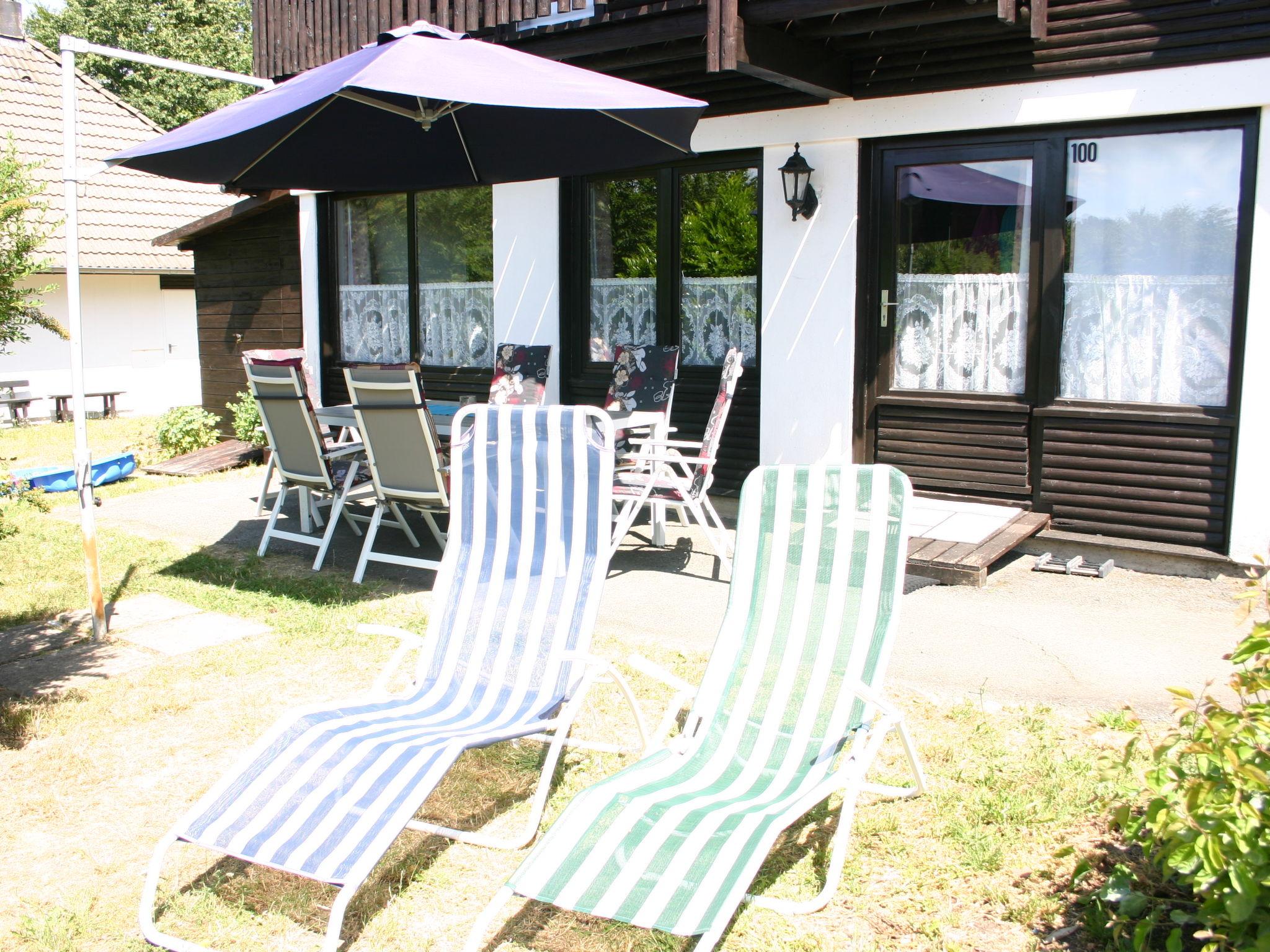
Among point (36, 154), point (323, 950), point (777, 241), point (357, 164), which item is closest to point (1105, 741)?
point (323, 950)

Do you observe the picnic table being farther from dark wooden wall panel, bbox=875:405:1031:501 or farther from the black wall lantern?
dark wooden wall panel, bbox=875:405:1031:501

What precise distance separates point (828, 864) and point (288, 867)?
4.68 ft

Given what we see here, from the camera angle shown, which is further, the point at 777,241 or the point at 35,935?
the point at 777,241

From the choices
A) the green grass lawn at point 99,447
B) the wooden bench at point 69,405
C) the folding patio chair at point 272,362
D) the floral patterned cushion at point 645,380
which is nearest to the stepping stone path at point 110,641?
the folding patio chair at point 272,362

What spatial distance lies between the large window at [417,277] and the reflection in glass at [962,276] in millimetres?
3482

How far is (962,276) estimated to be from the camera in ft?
22.1

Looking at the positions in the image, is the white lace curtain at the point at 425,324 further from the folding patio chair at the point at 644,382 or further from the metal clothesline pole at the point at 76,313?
the metal clothesline pole at the point at 76,313

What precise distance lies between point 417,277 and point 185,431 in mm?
3023

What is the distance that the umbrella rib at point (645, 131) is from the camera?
5031 millimetres

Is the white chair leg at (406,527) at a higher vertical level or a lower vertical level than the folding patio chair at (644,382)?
lower

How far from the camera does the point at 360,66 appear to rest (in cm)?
462

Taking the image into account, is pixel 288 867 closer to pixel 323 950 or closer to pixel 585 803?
pixel 323 950

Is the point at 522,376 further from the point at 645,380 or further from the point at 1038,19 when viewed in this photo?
the point at 1038,19

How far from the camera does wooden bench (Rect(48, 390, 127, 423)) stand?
14.4 m
